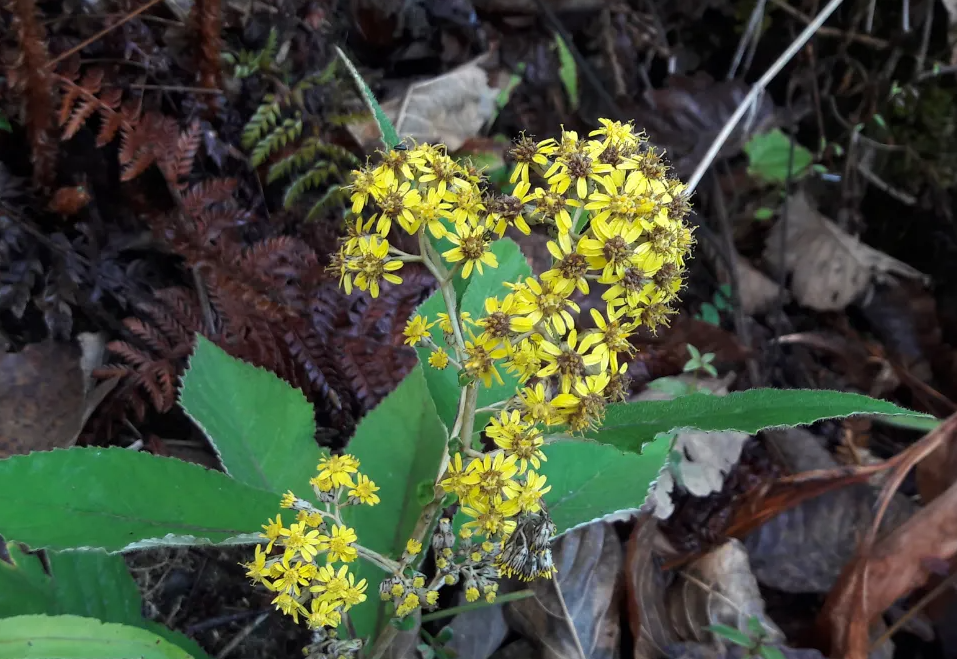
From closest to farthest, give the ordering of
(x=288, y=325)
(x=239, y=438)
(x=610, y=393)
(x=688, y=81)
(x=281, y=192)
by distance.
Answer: (x=610, y=393) → (x=239, y=438) → (x=288, y=325) → (x=281, y=192) → (x=688, y=81)

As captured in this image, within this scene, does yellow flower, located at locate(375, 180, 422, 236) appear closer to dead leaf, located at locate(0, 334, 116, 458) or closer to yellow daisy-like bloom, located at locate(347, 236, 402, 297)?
yellow daisy-like bloom, located at locate(347, 236, 402, 297)

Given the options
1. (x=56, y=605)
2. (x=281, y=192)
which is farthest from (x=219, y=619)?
(x=281, y=192)

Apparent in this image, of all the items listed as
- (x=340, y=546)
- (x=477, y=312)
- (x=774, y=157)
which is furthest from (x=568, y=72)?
(x=340, y=546)

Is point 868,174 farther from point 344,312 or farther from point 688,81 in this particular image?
point 344,312

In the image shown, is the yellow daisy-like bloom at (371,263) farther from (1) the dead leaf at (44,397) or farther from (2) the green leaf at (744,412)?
(1) the dead leaf at (44,397)

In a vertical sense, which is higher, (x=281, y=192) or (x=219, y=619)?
(x=281, y=192)

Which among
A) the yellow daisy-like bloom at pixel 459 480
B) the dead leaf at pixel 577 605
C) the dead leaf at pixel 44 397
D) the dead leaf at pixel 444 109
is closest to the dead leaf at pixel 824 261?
the dead leaf at pixel 444 109
